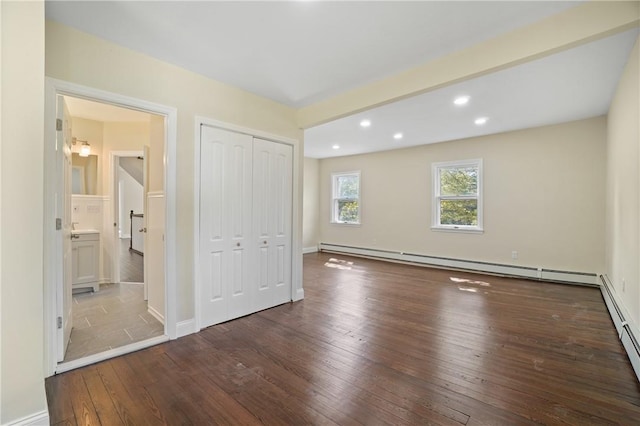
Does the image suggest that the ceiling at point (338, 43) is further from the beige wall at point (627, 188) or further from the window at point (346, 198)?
the window at point (346, 198)

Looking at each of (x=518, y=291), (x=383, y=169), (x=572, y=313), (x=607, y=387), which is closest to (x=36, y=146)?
(x=607, y=387)

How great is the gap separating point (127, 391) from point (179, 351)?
1.86 ft

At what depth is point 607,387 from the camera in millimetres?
2029

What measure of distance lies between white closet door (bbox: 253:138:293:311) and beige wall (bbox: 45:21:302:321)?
0.34 metres

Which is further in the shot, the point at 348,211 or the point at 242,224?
the point at 348,211

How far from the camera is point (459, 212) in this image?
5.98 metres

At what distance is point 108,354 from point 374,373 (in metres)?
2.23

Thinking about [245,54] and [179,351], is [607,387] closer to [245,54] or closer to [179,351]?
[179,351]

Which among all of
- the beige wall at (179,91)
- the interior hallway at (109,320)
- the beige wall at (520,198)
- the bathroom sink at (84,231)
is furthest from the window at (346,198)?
the bathroom sink at (84,231)

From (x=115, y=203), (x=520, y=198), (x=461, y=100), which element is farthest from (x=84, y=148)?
(x=520, y=198)

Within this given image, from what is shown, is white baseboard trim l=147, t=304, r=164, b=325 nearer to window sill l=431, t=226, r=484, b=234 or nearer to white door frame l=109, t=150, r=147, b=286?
white door frame l=109, t=150, r=147, b=286

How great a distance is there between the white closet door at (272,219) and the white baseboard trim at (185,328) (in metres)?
0.78

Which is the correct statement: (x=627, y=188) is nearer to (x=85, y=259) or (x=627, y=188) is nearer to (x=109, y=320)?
(x=109, y=320)

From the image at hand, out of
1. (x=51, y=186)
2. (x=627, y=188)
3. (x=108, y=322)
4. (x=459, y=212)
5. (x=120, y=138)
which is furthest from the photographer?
(x=459, y=212)
